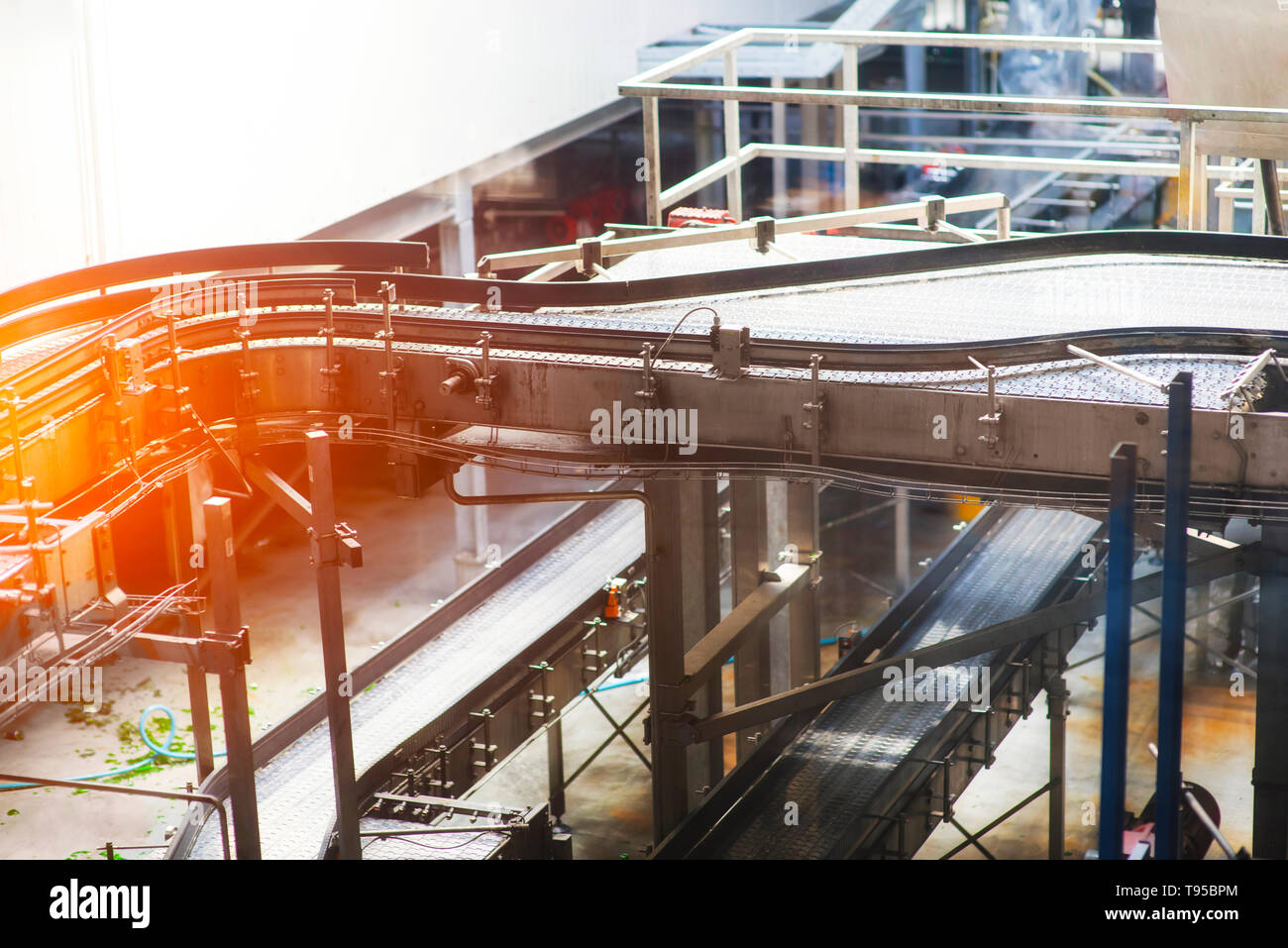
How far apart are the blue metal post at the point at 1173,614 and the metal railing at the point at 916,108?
3239 millimetres

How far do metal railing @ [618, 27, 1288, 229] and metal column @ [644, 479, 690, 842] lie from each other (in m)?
3.08

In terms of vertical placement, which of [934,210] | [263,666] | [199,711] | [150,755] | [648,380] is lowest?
[150,755]

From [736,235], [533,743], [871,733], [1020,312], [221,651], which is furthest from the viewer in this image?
[533,743]

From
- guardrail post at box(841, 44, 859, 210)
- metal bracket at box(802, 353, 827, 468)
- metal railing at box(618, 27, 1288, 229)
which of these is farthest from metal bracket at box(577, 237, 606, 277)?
guardrail post at box(841, 44, 859, 210)

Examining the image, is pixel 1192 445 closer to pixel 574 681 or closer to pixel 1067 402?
pixel 1067 402

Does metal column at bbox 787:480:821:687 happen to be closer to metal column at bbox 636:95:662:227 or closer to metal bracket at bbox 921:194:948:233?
metal bracket at bbox 921:194:948:233

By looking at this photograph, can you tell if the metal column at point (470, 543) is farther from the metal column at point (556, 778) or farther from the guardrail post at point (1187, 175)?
the guardrail post at point (1187, 175)

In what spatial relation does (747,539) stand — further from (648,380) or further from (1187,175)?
(1187,175)

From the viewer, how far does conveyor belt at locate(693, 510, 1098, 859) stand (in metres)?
8.13

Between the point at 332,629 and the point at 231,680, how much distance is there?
0.66m

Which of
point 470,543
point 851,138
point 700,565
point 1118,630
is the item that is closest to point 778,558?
point 700,565

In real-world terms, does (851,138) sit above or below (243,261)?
above

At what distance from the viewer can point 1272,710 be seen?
7.39 m

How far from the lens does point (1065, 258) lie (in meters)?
9.01
